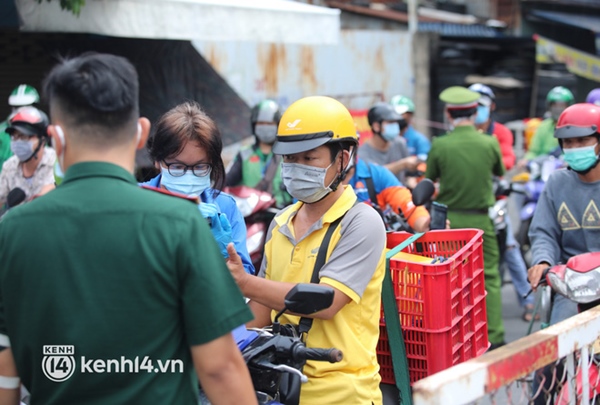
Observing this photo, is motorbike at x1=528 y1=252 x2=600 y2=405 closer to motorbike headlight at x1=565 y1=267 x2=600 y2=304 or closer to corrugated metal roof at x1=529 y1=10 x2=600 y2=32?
motorbike headlight at x1=565 y1=267 x2=600 y2=304

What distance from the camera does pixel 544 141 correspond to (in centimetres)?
1034

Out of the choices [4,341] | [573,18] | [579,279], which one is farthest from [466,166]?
[573,18]

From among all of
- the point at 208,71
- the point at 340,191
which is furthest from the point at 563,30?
the point at 340,191

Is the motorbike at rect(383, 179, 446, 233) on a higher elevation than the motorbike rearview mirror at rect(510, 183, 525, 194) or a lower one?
higher

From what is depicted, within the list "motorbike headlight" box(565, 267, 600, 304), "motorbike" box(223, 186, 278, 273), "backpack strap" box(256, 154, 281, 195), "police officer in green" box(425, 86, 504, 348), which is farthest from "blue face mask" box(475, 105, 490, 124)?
"motorbike headlight" box(565, 267, 600, 304)

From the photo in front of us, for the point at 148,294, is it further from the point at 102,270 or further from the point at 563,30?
the point at 563,30

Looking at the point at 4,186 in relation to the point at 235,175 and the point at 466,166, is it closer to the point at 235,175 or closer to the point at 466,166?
the point at 235,175

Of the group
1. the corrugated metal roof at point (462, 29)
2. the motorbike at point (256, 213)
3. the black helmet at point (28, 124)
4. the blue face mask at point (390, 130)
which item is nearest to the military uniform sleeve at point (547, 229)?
the motorbike at point (256, 213)

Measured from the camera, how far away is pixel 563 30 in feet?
65.3

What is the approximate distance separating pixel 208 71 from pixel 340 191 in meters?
8.26

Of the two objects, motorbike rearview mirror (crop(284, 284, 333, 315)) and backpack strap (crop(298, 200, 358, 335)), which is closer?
→ motorbike rearview mirror (crop(284, 284, 333, 315))

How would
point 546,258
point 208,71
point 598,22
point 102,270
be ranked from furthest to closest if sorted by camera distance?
point 598,22
point 208,71
point 546,258
point 102,270

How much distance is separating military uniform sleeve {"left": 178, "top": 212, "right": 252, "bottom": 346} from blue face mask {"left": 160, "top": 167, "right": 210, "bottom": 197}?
1314 mm

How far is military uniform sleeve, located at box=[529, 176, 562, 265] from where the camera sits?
4711 millimetres
